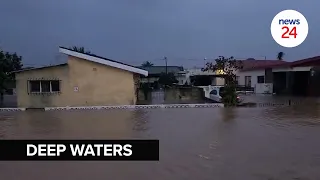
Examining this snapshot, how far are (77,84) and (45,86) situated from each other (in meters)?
2.17

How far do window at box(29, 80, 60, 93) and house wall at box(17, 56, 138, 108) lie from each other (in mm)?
364

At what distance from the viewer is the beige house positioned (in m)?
24.4

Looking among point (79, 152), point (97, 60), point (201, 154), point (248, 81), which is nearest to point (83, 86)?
point (97, 60)

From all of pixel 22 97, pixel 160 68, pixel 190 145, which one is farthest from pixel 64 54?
pixel 160 68

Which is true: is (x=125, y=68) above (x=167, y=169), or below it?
above

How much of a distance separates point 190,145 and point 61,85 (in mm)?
16574

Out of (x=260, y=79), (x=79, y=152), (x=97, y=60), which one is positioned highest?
(x=97, y=60)

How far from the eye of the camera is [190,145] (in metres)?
9.55

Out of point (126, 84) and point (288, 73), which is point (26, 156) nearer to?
point (126, 84)

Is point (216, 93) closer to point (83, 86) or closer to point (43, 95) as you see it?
point (83, 86)

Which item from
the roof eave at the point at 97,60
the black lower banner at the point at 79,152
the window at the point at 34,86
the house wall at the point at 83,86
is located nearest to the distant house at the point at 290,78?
the roof eave at the point at 97,60

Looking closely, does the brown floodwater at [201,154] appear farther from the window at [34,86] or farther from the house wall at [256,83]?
the house wall at [256,83]

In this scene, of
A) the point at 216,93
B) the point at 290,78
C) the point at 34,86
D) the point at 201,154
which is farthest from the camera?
the point at 290,78

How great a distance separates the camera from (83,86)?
2452 cm
